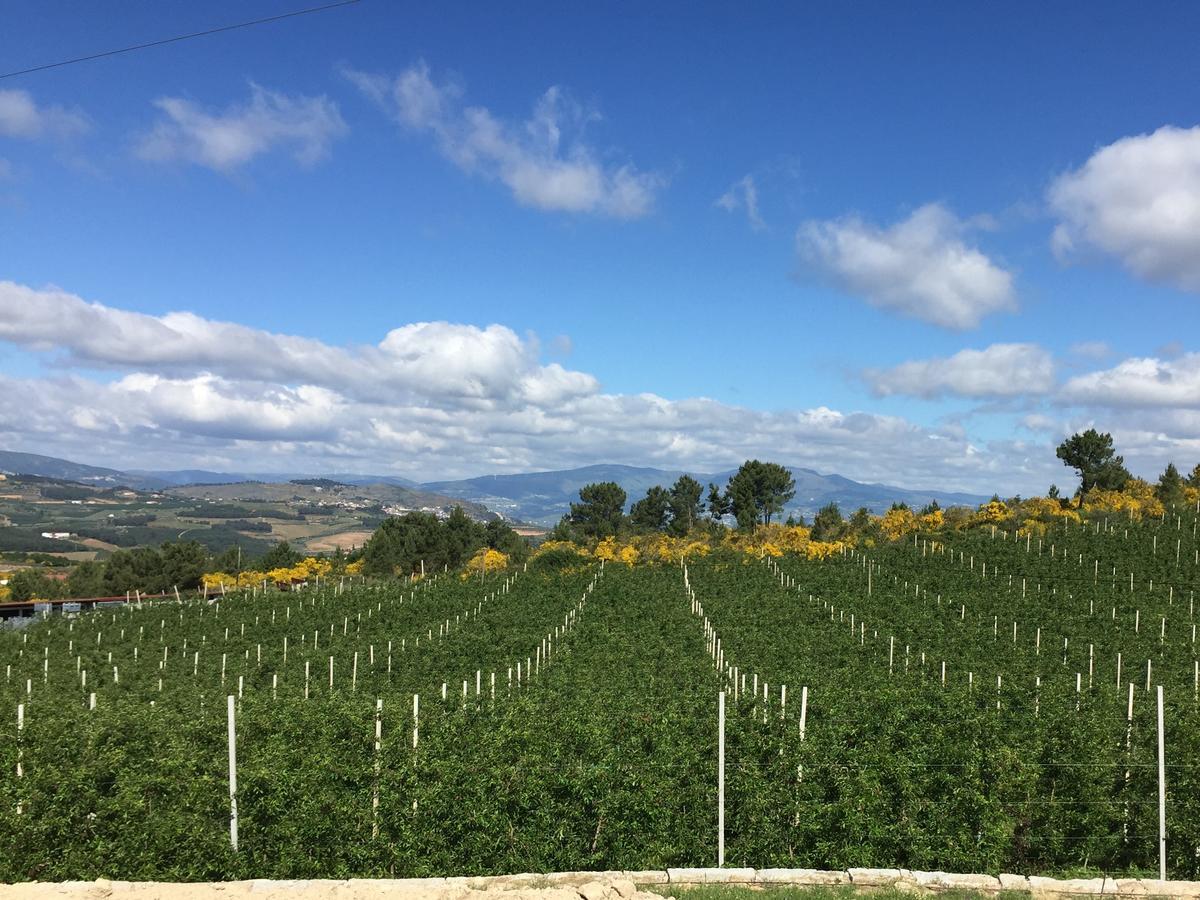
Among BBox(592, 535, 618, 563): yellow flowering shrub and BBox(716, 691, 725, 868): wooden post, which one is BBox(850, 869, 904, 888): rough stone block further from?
BBox(592, 535, 618, 563): yellow flowering shrub

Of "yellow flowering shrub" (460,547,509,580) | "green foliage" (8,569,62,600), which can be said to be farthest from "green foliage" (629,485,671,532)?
"green foliage" (8,569,62,600)

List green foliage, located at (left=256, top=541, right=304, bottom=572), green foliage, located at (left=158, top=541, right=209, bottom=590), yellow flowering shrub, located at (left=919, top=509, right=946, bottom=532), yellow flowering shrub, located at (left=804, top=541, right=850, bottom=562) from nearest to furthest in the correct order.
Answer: yellow flowering shrub, located at (left=804, top=541, right=850, bottom=562)
yellow flowering shrub, located at (left=919, top=509, right=946, bottom=532)
green foliage, located at (left=158, top=541, right=209, bottom=590)
green foliage, located at (left=256, top=541, right=304, bottom=572)

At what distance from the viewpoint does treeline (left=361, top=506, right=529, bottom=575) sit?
76375mm

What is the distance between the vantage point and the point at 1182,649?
2414 centimetres

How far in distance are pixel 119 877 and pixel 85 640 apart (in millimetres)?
31274

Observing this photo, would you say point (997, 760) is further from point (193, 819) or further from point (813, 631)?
point (813, 631)

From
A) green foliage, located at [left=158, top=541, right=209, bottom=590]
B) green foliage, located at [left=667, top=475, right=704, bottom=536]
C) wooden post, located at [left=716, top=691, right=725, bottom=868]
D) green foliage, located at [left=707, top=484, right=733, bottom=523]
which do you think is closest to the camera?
wooden post, located at [left=716, top=691, right=725, bottom=868]

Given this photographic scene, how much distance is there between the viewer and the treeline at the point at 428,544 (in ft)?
251

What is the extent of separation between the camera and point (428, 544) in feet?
259

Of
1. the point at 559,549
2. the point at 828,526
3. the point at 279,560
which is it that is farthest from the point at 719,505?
A: the point at 279,560

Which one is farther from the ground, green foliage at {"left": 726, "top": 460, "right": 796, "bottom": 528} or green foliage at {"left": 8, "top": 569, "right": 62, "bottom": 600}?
green foliage at {"left": 726, "top": 460, "right": 796, "bottom": 528}

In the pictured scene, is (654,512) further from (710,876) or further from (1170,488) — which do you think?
(710,876)

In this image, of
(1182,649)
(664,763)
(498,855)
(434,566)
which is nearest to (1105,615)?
(1182,649)

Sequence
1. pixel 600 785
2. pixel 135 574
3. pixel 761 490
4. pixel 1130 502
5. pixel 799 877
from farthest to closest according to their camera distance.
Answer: pixel 761 490 → pixel 135 574 → pixel 1130 502 → pixel 600 785 → pixel 799 877
